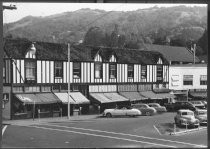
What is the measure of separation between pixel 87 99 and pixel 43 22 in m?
4.14

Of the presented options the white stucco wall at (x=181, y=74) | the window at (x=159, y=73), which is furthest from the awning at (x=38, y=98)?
the white stucco wall at (x=181, y=74)

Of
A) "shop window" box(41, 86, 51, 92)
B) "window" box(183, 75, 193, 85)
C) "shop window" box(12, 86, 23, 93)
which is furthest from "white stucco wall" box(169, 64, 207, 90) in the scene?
"shop window" box(12, 86, 23, 93)

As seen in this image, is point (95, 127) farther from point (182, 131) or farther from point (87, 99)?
point (182, 131)

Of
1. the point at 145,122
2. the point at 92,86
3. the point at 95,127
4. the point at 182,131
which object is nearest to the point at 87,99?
the point at 92,86

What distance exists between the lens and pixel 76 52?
48.3ft

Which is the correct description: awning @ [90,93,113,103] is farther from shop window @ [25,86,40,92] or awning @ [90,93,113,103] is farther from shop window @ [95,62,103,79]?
shop window @ [25,86,40,92]

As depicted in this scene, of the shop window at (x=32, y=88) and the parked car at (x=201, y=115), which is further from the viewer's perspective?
the shop window at (x=32, y=88)

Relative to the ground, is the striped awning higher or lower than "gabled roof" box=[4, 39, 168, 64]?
lower

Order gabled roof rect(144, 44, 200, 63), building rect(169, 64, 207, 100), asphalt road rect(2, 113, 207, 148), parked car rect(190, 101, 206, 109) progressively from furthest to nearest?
gabled roof rect(144, 44, 200, 63)
building rect(169, 64, 207, 100)
parked car rect(190, 101, 206, 109)
asphalt road rect(2, 113, 207, 148)

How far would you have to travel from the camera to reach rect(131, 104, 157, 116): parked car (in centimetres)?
1373

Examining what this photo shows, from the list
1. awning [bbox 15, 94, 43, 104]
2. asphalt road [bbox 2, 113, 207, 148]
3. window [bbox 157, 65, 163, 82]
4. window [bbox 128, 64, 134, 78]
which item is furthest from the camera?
awning [bbox 15, 94, 43, 104]

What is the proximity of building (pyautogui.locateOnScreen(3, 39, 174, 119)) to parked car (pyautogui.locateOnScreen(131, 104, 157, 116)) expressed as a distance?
331mm

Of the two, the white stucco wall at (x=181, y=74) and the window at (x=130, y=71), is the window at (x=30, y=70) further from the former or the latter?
the white stucco wall at (x=181, y=74)

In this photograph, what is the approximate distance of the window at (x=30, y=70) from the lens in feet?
49.5
